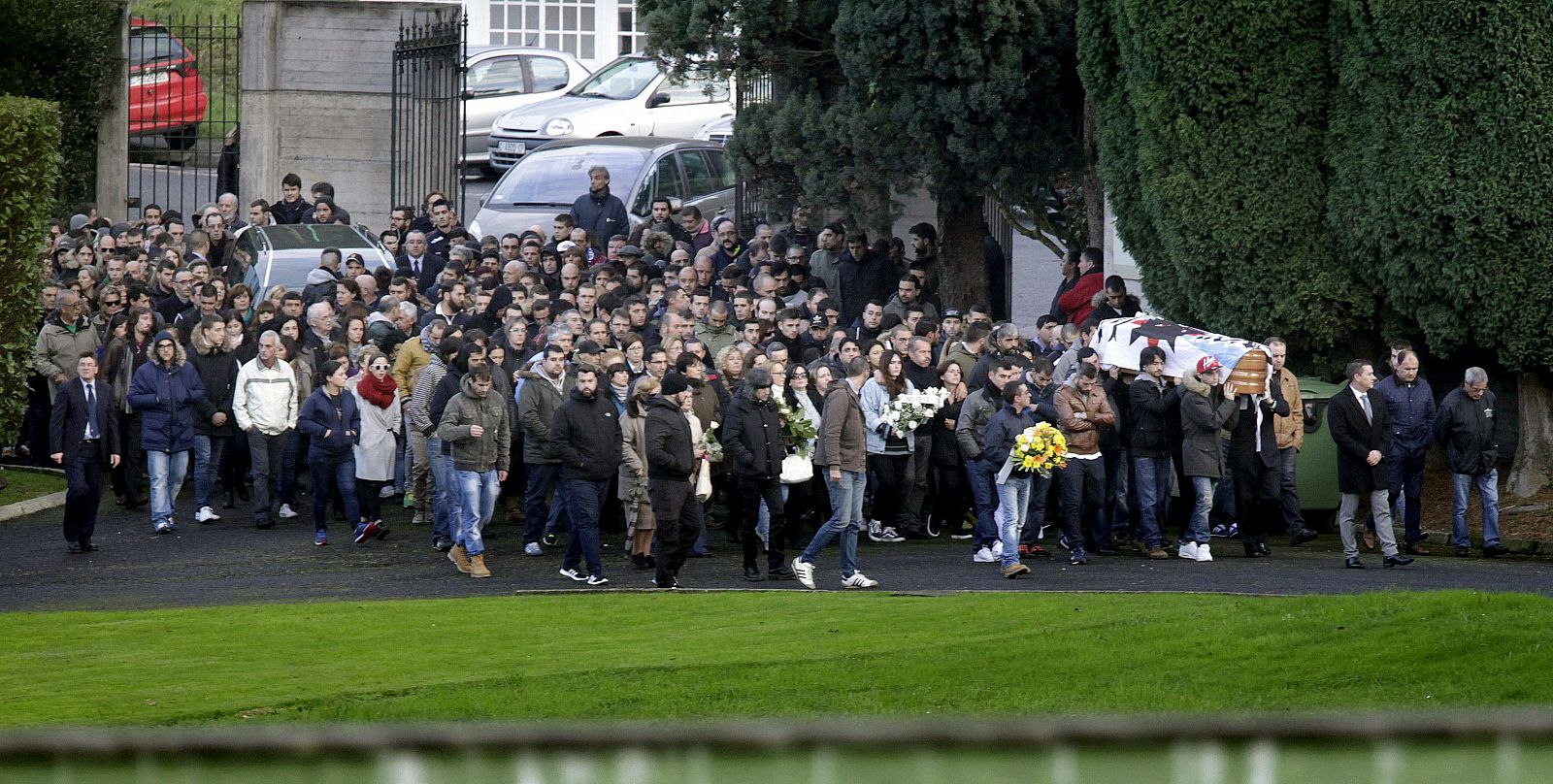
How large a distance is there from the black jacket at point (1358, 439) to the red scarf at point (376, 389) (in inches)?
311

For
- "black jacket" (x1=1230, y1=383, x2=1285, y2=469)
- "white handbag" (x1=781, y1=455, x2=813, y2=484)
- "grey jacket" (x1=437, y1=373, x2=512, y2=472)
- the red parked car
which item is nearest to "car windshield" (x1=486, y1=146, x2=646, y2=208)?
the red parked car

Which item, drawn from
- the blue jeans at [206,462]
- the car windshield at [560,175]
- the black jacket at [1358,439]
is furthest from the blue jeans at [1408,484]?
the car windshield at [560,175]

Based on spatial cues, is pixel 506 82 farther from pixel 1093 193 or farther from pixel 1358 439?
pixel 1358 439

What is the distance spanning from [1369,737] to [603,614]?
35.9 feet

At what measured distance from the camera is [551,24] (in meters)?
44.5

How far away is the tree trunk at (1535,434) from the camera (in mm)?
17484

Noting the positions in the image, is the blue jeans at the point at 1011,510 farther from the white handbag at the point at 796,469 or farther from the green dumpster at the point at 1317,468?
the green dumpster at the point at 1317,468

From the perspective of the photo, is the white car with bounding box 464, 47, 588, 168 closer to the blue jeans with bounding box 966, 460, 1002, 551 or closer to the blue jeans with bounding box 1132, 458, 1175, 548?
the blue jeans with bounding box 966, 460, 1002, 551

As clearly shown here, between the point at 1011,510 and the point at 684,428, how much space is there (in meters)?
2.63

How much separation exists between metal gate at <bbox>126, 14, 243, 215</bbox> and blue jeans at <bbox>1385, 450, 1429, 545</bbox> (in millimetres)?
19646

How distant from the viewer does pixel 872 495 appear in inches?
665

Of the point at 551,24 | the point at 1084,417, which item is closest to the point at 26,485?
the point at 1084,417

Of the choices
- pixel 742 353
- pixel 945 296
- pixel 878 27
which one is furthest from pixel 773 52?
pixel 742 353

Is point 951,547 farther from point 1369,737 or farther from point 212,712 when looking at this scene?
point 1369,737
